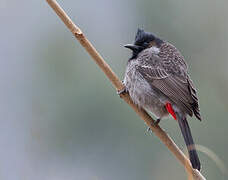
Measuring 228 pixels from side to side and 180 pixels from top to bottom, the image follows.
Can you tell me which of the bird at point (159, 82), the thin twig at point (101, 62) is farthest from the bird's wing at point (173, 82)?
the thin twig at point (101, 62)

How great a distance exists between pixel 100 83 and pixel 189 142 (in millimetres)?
2760

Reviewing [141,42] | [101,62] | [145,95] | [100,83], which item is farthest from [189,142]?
[100,83]

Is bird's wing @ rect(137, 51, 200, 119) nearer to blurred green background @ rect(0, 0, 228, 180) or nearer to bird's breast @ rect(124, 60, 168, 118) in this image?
bird's breast @ rect(124, 60, 168, 118)

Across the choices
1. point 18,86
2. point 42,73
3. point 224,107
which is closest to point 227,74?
point 224,107

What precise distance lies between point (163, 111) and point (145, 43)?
0.64 meters

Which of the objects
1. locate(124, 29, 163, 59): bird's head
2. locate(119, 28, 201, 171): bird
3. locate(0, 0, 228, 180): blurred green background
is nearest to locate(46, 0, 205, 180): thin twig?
locate(119, 28, 201, 171): bird

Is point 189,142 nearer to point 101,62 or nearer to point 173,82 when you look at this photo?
point 173,82

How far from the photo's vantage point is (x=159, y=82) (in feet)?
12.1

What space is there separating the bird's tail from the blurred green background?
4.26ft

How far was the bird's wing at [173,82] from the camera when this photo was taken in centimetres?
348

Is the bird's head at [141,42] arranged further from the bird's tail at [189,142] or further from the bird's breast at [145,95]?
the bird's tail at [189,142]

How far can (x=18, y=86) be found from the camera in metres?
6.58

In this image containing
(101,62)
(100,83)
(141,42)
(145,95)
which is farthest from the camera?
(100,83)

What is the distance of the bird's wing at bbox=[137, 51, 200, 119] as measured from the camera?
3.48 meters
